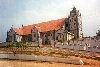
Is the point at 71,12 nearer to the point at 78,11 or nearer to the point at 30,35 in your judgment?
the point at 78,11

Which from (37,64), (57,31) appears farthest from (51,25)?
(37,64)

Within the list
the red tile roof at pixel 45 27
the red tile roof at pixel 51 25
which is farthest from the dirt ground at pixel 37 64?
the red tile roof at pixel 51 25

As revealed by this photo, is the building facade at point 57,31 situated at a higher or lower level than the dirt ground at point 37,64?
higher

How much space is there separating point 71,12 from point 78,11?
9.41 ft

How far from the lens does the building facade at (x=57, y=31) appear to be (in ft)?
268

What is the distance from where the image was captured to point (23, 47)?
72.8 metres

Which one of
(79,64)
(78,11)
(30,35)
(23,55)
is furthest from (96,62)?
(30,35)

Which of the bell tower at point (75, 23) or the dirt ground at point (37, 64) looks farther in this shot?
the bell tower at point (75, 23)

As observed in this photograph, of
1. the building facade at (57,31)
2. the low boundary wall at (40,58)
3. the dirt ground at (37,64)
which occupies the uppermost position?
the building facade at (57,31)

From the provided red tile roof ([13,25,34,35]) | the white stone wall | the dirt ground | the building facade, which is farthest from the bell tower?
the dirt ground

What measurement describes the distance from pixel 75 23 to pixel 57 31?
8308mm

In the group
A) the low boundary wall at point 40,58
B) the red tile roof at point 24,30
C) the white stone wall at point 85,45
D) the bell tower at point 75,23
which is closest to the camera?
the low boundary wall at point 40,58

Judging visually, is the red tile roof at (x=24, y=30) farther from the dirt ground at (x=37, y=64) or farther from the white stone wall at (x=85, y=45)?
the dirt ground at (x=37, y=64)

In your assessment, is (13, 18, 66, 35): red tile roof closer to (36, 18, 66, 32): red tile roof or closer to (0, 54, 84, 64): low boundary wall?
(36, 18, 66, 32): red tile roof
